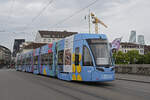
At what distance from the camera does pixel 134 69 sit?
26.0 meters

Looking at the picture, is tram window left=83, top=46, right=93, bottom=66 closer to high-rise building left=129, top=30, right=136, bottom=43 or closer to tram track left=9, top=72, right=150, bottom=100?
tram track left=9, top=72, right=150, bottom=100

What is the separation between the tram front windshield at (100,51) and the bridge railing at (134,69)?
11.5m

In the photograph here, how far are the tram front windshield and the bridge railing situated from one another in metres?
11.5

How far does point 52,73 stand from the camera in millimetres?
19703

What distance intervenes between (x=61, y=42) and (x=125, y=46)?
120m

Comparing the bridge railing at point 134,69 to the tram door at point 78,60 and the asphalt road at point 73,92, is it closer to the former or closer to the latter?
the asphalt road at point 73,92

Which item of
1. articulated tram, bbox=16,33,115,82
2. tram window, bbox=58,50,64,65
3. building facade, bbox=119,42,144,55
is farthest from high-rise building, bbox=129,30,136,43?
articulated tram, bbox=16,33,115,82

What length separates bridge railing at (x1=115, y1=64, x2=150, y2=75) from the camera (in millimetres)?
23734

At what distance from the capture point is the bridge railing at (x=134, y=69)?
77.9 ft

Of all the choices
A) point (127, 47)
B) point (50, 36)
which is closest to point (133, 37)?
point (127, 47)

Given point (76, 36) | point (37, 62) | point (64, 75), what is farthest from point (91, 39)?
point (37, 62)

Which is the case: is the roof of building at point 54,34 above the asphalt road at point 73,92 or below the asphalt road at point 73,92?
above

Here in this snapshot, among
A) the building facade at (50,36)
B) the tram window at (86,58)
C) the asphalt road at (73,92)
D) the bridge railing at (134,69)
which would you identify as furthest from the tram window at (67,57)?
the building facade at (50,36)

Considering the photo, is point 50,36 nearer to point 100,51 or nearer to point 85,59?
point 85,59
